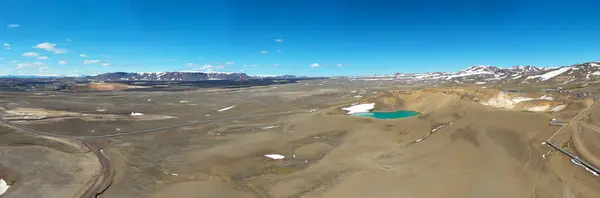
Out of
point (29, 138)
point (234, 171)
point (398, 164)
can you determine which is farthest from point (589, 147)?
point (29, 138)

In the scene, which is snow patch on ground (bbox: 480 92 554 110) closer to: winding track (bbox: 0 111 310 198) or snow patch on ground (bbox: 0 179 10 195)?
winding track (bbox: 0 111 310 198)

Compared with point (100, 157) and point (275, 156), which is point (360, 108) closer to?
point (275, 156)

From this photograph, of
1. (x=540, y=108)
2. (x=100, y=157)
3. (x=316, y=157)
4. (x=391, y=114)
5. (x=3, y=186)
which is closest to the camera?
(x=3, y=186)

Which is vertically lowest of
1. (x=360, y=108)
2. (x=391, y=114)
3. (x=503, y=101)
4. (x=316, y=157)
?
(x=391, y=114)

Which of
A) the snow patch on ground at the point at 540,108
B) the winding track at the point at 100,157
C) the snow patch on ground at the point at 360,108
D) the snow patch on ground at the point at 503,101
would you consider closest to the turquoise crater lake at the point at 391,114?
the snow patch on ground at the point at 360,108

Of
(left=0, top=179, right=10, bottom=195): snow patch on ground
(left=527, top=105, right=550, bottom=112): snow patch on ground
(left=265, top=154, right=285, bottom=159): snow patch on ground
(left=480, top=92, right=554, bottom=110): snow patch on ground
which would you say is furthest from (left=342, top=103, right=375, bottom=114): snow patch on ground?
(left=0, top=179, right=10, bottom=195): snow patch on ground

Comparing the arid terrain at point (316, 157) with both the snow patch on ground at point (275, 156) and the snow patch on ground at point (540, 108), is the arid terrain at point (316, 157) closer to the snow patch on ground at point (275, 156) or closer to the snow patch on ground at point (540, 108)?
Result: the snow patch on ground at point (275, 156)

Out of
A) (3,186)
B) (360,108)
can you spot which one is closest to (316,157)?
(3,186)

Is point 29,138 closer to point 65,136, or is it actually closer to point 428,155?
point 65,136

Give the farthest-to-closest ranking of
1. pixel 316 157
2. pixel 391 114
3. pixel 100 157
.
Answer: pixel 391 114 → pixel 100 157 → pixel 316 157

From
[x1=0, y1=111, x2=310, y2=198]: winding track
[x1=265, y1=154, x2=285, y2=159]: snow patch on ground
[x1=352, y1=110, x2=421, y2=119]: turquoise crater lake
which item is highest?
[x1=0, y1=111, x2=310, y2=198]: winding track
